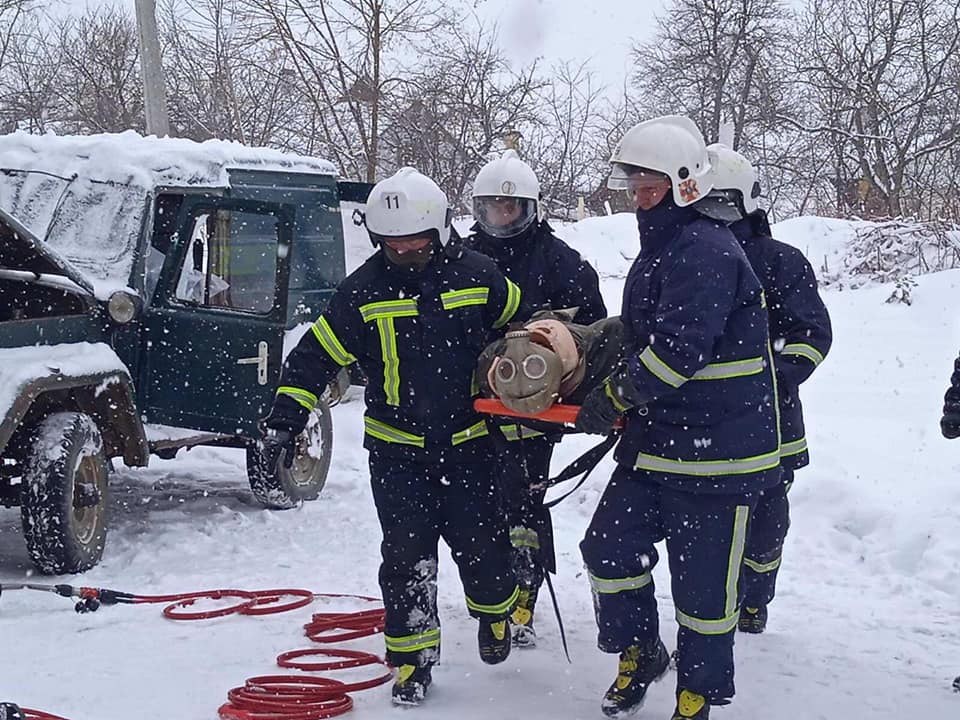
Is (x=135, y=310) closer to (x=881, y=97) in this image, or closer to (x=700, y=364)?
(x=700, y=364)

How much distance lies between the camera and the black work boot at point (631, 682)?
13.4 ft

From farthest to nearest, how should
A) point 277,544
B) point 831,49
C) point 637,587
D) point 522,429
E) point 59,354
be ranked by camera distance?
point 831,49 < point 277,544 < point 59,354 < point 522,429 < point 637,587

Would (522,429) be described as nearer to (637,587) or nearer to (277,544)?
(637,587)

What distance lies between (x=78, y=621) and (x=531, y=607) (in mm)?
2015

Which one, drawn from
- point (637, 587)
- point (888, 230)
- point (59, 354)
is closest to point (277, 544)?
point (59, 354)

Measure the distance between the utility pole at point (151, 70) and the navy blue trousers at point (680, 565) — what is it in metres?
9.71

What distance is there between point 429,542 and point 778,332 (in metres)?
1.74

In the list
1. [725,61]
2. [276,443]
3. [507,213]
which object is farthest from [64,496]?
[725,61]

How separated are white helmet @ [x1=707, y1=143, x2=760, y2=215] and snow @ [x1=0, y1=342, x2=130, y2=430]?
343cm

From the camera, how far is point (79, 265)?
23.2 feet

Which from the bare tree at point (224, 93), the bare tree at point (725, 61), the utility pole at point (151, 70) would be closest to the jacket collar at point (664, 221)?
the utility pole at point (151, 70)

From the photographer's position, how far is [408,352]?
4.31 m

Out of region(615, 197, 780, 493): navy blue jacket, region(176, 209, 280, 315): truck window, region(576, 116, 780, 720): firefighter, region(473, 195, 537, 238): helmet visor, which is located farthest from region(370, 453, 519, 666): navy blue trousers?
region(176, 209, 280, 315): truck window

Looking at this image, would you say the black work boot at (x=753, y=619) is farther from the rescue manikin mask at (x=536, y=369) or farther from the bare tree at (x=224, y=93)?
the bare tree at (x=224, y=93)
